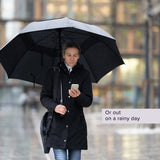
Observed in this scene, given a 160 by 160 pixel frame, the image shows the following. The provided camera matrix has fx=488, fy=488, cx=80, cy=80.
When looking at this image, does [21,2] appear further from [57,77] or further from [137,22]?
[57,77]

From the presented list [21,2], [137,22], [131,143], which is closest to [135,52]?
[137,22]

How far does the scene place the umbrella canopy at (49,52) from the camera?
5.42 m

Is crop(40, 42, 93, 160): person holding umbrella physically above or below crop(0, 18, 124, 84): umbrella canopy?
below

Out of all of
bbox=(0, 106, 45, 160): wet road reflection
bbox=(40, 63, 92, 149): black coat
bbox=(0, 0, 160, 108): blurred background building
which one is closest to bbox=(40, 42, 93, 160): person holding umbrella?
bbox=(40, 63, 92, 149): black coat

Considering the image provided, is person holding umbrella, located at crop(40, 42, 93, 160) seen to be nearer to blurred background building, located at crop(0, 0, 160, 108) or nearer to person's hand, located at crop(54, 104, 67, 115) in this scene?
person's hand, located at crop(54, 104, 67, 115)

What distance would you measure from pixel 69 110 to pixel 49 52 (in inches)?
50.4

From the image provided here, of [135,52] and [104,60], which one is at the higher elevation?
[104,60]

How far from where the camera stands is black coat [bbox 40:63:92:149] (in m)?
4.66

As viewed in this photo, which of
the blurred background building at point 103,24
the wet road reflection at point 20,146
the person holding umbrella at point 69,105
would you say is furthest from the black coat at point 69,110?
the blurred background building at point 103,24

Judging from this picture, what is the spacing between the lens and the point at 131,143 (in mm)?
11211

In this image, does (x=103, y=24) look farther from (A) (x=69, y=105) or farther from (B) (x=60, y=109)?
(B) (x=60, y=109)

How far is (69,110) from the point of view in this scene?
471 centimetres

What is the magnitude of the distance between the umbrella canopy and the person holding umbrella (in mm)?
635

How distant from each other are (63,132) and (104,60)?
1269mm
